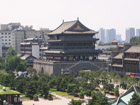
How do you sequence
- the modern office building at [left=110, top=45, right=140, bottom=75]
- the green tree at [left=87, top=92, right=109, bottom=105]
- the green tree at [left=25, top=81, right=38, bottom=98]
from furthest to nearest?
the modern office building at [left=110, top=45, right=140, bottom=75]
the green tree at [left=25, top=81, right=38, bottom=98]
the green tree at [left=87, top=92, right=109, bottom=105]

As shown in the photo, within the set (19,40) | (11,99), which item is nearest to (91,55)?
(11,99)

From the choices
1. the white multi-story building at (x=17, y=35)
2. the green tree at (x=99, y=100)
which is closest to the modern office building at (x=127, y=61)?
the green tree at (x=99, y=100)

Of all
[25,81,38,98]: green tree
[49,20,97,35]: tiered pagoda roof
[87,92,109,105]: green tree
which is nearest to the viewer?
[87,92,109,105]: green tree

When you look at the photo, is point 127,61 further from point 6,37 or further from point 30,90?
point 6,37

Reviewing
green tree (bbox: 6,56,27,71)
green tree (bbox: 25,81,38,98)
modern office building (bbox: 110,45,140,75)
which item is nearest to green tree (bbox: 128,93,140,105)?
green tree (bbox: 25,81,38,98)

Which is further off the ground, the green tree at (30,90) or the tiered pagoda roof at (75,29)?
the tiered pagoda roof at (75,29)

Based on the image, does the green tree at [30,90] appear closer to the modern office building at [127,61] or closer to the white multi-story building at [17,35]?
the modern office building at [127,61]

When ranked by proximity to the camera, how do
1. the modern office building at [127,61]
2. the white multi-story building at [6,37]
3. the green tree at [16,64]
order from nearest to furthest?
the modern office building at [127,61], the green tree at [16,64], the white multi-story building at [6,37]

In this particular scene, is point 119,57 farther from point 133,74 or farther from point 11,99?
point 11,99

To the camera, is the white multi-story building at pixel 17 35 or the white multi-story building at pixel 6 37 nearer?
the white multi-story building at pixel 17 35

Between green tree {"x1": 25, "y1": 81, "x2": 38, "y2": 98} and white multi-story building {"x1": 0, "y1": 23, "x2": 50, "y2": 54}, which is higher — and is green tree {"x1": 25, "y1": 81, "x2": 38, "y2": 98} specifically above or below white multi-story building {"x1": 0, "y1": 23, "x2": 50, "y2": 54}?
below

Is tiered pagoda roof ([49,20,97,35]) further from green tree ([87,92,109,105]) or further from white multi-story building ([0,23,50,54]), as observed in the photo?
white multi-story building ([0,23,50,54])

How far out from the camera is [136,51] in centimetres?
7962

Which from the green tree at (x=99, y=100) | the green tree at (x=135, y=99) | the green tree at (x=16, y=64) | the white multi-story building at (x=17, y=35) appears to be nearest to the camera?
the green tree at (x=135, y=99)
